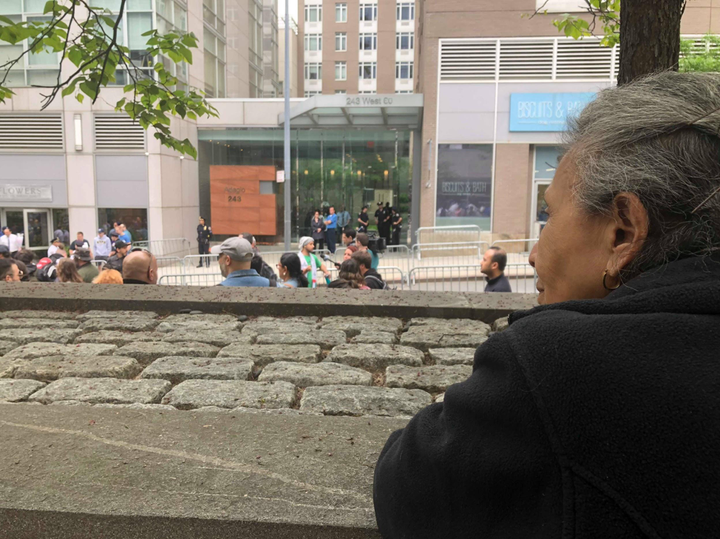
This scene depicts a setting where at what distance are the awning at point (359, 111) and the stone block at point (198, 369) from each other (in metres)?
19.0

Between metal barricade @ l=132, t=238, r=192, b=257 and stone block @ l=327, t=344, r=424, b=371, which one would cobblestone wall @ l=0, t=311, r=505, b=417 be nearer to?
stone block @ l=327, t=344, r=424, b=371

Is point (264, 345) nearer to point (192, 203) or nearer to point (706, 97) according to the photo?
point (706, 97)

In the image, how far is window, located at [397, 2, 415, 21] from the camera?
7025 cm

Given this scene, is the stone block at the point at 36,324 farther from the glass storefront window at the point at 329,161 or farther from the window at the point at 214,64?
the window at the point at 214,64

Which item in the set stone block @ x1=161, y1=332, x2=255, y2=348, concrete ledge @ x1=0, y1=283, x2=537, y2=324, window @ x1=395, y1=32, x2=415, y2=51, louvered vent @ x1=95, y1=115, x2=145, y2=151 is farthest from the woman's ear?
window @ x1=395, y1=32, x2=415, y2=51

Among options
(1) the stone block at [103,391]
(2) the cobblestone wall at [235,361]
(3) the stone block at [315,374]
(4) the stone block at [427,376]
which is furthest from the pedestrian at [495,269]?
(1) the stone block at [103,391]

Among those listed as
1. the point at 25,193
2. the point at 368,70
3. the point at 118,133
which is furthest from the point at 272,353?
the point at 368,70

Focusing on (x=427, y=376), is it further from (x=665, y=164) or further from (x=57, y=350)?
(x=665, y=164)

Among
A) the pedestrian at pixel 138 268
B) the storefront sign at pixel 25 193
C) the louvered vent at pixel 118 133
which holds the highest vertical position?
the louvered vent at pixel 118 133

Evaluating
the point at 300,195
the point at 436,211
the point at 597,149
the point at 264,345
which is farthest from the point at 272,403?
the point at 300,195

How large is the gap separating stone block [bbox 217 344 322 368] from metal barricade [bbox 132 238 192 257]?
2076 cm

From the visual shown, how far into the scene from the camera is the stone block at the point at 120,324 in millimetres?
4727

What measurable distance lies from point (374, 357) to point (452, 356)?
51cm

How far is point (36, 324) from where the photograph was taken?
485 centimetres
